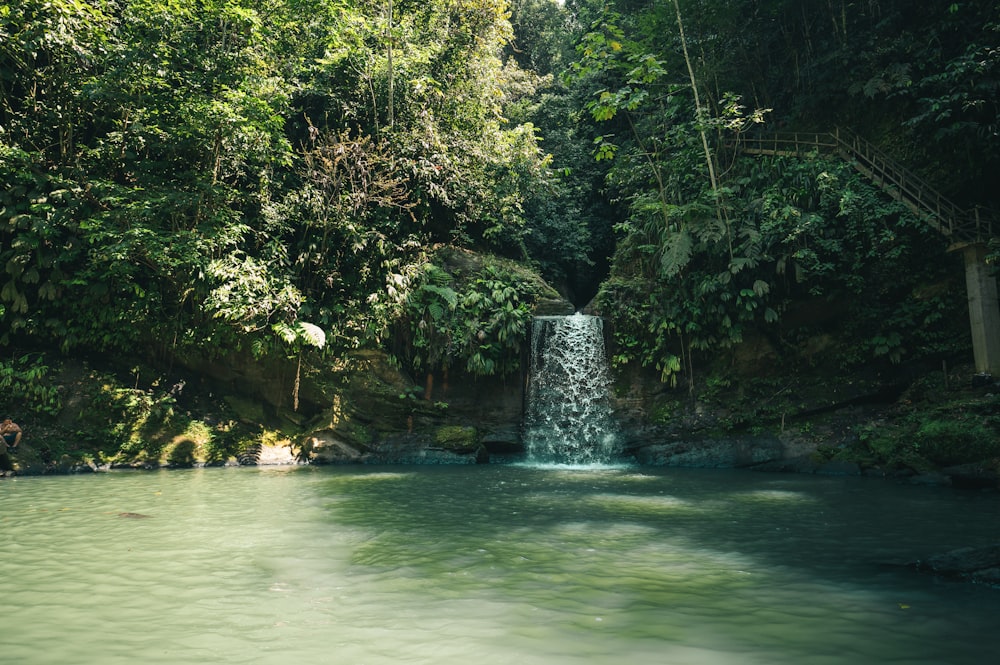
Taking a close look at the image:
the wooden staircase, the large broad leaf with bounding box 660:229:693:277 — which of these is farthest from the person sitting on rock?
the wooden staircase

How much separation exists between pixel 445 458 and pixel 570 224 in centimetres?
1127

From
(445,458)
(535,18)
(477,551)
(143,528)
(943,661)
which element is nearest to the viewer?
(943,661)

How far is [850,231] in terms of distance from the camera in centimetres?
1468

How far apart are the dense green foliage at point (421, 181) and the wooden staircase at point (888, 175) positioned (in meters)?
0.48

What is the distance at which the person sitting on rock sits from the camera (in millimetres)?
12414

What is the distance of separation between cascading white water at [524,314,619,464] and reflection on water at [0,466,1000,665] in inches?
220

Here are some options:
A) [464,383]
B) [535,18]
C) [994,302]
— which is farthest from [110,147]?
[535,18]

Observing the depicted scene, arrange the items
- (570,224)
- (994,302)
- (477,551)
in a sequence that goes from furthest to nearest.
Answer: (570,224) → (994,302) → (477,551)

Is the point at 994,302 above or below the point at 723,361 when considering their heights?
above

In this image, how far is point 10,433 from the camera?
491 inches

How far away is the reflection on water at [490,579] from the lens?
396 centimetres

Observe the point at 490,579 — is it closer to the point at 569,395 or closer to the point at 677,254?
the point at 569,395

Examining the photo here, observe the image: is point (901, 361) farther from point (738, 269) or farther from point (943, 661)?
point (943, 661)

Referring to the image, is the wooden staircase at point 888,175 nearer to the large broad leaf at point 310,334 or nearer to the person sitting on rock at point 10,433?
the large broad leaf at point 310,334
